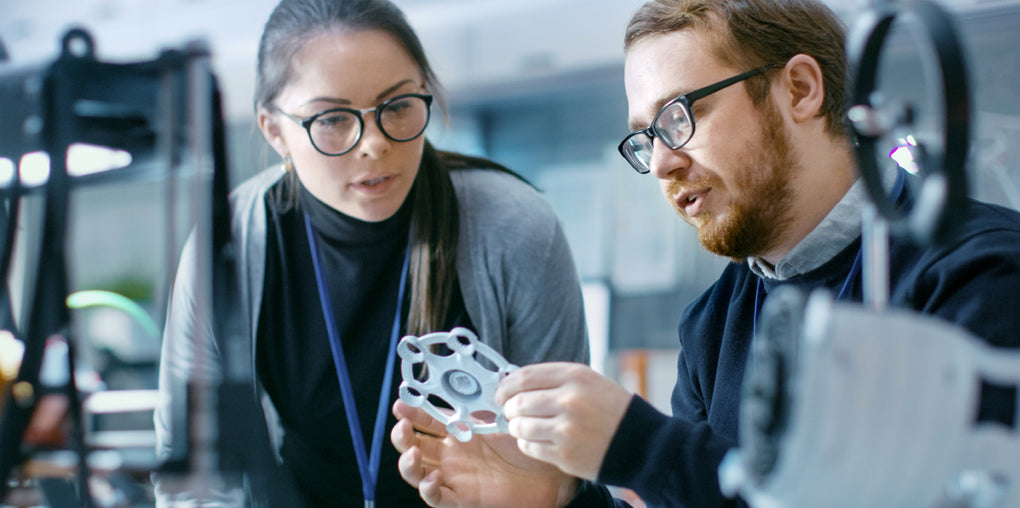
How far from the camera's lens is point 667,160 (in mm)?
1013

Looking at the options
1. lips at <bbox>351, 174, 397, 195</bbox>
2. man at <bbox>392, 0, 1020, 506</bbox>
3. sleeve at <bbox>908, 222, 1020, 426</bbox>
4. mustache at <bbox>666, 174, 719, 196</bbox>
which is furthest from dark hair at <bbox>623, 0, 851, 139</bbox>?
lips at <bbox>351, 174, 397, 195</bbox>

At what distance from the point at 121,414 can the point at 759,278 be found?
160cm

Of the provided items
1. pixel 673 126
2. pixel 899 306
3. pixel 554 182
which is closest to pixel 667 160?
pixel 673 126

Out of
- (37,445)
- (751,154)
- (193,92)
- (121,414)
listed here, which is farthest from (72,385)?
(121,414)

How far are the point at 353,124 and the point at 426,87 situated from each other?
0.16m

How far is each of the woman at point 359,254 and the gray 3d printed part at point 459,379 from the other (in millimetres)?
298

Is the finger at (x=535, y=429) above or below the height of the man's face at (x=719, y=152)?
below

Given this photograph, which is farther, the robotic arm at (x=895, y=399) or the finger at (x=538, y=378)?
the finger at (x=538, y=378)

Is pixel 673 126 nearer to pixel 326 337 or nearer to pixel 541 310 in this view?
pixel 541 310

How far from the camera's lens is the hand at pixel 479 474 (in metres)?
0.97

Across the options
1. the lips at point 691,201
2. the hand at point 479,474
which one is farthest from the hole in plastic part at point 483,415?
the lips at point 691,201

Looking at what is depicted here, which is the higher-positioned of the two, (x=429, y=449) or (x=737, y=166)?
(x=737, y=166)

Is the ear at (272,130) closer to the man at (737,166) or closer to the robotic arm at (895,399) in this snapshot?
the man at (737,166)

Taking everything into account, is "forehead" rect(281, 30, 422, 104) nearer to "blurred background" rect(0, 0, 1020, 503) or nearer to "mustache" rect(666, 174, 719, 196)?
"mustache" rect(666, 174, 719, 196)
